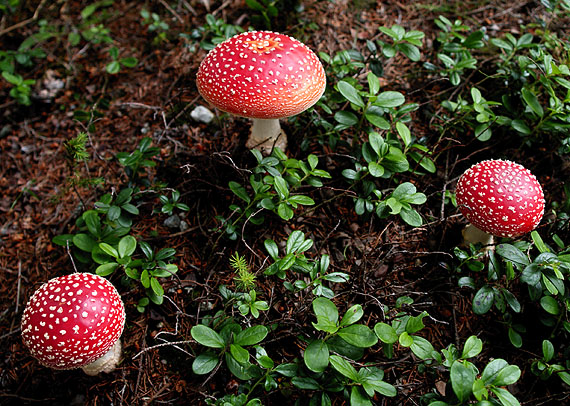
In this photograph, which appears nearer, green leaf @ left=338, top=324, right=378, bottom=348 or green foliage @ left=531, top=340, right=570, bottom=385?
green leaf @ left=338, top=324, right=378, bottom=348

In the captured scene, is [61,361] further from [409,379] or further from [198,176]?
[409,379]

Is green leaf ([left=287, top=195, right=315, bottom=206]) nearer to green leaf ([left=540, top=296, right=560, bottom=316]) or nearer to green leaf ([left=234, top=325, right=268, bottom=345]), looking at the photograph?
green leaf ([left=234, top=325, right=268, bottom=345])

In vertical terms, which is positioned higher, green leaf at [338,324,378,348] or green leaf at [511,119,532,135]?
green leaf at [511,119,532,135]

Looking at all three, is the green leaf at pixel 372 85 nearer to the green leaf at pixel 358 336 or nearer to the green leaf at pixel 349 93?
the green leaf at pixel 349 93

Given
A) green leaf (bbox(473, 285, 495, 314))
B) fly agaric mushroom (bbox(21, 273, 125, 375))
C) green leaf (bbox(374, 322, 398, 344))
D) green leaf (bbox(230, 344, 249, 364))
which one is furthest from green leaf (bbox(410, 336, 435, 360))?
fly agaric mushroom (bbox(21, 273, 125, 375))

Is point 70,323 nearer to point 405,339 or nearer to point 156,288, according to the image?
point 156,288

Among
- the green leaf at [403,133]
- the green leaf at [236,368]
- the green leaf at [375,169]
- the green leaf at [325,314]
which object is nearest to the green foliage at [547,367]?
the green leaf at [325,314]

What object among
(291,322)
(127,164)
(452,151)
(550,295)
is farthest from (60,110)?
(550,295)

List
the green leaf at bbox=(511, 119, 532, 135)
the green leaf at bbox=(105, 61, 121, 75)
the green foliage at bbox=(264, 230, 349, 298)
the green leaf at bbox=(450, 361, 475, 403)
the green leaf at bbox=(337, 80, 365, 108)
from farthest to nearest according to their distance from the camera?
the green leaf at bbox=(105, 61, 121, 75) < the green leaf at bbox=(511, 119, 532, 135) < the green leaf at bbox=(337, 80, 365, 108) < the green foliage at bbox=(264, 230, 349, 298) < the green leaf at bbox=(450, 361, 475, 403)
